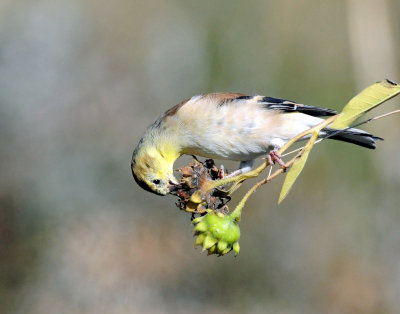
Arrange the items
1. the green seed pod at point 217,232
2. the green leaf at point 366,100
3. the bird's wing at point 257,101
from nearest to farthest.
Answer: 1. the green leaf at point 366,100
2. the green seed pod at point 217,232
3. the bird's wing at point 257,101

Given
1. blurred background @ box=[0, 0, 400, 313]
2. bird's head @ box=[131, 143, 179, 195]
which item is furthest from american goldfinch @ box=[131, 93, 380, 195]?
blurred background @ box=[0, 0, 400, 313]

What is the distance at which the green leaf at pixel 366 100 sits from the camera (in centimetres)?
125

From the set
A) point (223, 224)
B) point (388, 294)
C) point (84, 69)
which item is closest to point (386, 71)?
point (388, 294)

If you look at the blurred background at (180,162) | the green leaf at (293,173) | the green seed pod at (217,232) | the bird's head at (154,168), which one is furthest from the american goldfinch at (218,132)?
the blurred background at (180,162)

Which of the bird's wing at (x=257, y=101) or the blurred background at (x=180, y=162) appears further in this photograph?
the blurred background at (x=180, y=162)

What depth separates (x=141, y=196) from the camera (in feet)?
17.7

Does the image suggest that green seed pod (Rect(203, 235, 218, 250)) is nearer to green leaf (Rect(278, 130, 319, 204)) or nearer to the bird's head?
green leaf (Rect(278, 130, 319, 204))

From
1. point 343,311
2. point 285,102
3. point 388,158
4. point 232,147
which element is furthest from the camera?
point 388,158

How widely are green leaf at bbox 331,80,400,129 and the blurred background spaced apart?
3846 mm

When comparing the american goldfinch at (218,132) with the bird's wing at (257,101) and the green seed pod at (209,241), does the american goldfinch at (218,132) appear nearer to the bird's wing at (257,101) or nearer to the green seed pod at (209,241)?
the bird's wing at (257,101)

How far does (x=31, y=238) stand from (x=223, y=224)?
4.06 meters

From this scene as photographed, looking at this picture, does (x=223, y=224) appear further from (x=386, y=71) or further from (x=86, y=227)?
(x=386, y=71)

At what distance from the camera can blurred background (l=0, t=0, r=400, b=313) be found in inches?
201

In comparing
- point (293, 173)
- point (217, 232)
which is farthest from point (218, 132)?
point (293, 173)
